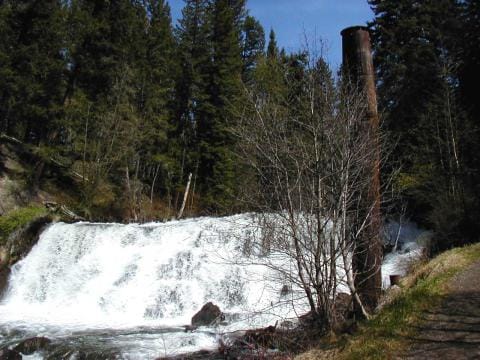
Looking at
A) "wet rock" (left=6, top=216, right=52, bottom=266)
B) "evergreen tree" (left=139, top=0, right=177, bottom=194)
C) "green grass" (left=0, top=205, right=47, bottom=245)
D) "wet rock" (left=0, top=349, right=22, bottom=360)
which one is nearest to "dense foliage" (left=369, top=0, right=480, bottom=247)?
"wet rock" (left=0, top=349, right=22, bottom=360)

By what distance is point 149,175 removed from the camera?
33.1m

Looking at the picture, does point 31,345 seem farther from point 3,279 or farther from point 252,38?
point 252,38

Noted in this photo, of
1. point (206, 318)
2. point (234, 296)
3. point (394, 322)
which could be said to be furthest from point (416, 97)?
point (394, 322)

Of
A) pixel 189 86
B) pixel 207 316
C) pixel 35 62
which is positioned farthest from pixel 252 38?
pixel 207 316

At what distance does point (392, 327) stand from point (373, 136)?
2406 millimetres

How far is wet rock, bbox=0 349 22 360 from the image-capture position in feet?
31.3

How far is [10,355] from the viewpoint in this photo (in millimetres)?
9617

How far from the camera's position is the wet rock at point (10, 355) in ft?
31.3

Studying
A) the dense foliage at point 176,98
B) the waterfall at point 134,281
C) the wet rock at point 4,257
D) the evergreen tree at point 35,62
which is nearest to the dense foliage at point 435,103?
the dense foliage at point 176,98

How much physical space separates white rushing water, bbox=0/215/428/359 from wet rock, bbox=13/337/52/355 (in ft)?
3.71

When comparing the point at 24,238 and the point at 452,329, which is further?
the point at 24,238

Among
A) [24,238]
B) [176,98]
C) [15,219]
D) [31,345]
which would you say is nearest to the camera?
[31,345]

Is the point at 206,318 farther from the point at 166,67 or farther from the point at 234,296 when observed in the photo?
the point at 166,67

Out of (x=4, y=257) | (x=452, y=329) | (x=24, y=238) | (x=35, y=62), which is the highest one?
(x=35, y=62)
